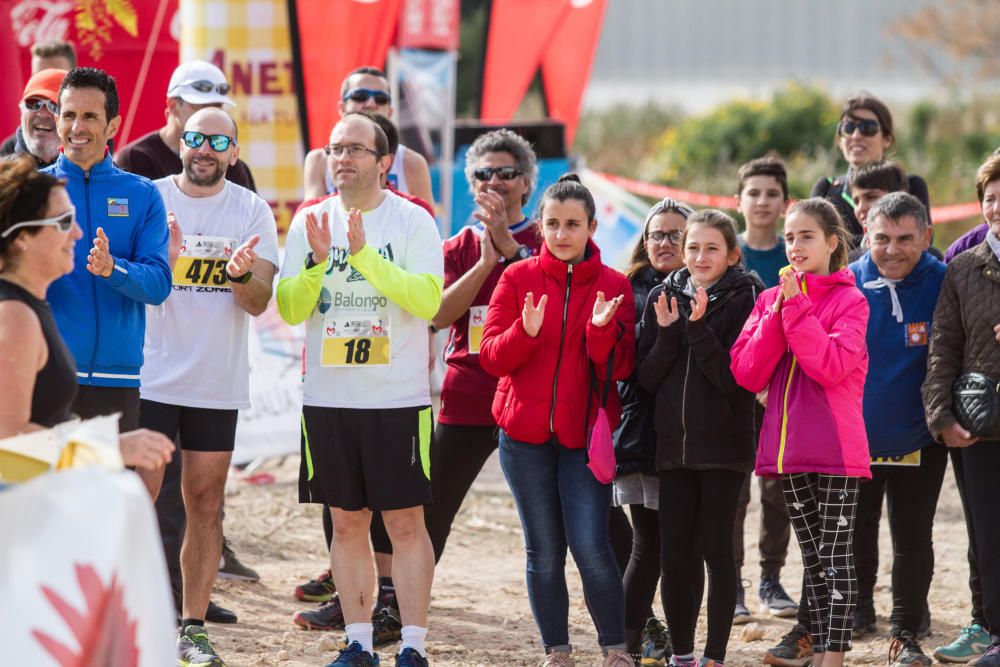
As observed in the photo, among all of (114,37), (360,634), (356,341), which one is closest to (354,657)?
(360,634)

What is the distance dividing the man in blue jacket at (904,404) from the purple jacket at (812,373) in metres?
0.63

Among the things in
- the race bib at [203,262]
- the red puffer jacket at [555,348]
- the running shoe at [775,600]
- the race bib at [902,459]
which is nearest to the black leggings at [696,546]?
the red puffer jacket at [555,348]

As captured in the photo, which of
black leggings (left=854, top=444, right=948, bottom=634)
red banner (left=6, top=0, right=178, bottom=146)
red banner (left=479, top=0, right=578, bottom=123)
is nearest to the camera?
black leggings (left=854, top=444, right=948, bottom=634)

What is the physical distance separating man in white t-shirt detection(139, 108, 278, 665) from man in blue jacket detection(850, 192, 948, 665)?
255 centimetres

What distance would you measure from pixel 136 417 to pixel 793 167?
15617 millimetres

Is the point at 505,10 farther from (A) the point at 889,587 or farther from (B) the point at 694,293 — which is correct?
(B) the point at 694,293

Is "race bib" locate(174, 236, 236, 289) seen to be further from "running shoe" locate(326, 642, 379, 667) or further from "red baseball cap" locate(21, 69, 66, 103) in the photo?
"running shoe" locate(326, 642, 379, 667)

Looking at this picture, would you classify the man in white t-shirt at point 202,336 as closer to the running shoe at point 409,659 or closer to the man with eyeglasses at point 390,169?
the running shoe at point 409,659

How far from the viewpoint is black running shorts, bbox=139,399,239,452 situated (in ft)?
18.1

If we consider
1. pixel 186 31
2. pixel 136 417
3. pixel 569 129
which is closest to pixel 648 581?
pixel 136 417

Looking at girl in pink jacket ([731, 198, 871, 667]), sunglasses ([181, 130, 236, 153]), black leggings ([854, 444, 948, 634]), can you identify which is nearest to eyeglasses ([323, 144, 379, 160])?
sunglasses ([181, 130, 236, 153])

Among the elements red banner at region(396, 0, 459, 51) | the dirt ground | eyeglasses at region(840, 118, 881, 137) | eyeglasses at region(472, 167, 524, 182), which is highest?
red banner at region(396, 0, 459, 51)

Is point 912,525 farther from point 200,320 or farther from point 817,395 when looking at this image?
point 200,320

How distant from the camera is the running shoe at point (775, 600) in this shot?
267 inches
